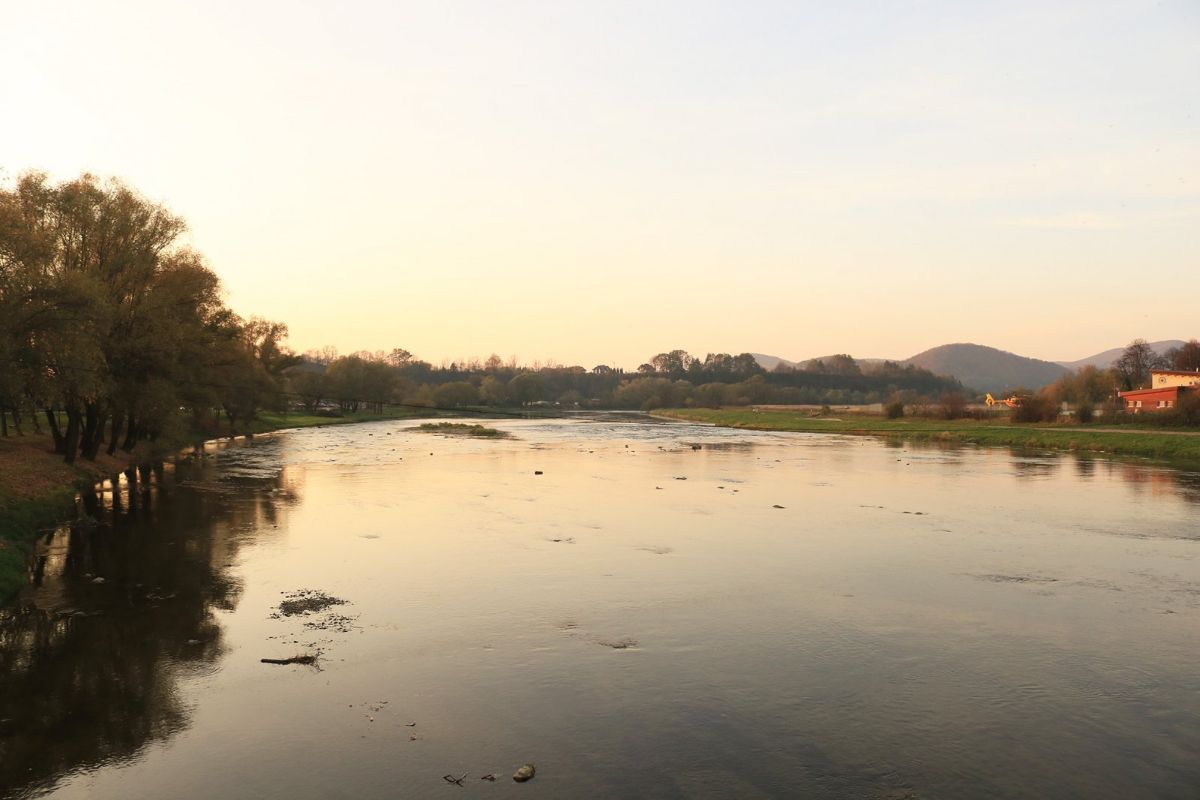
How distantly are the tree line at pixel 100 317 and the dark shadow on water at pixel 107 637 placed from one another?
7.15 m

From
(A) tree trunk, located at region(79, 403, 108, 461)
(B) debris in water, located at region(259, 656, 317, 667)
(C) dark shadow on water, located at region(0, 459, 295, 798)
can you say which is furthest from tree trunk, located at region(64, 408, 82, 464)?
(B) debris in water, located at region(259, 656, 317, 667)

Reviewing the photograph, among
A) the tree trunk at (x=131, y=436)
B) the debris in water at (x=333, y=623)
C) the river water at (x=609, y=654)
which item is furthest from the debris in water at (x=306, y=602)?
the tree trunk at (x=131, y=436)

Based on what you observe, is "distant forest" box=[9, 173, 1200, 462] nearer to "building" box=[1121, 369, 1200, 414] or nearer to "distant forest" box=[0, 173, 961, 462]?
"distant forest" box=[0, 173, 961, 462]

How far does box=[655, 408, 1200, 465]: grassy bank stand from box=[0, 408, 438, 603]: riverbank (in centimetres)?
7438

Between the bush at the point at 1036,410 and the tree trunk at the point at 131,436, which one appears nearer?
the tree trunk at the point at 131,436

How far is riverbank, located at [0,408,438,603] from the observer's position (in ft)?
77.7

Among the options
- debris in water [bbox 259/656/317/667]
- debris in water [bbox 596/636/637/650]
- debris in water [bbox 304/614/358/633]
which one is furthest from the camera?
debris in water [bbox 304/614/358/633]

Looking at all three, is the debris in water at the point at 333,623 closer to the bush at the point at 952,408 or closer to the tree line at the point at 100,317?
the tree line at the point at 100,317

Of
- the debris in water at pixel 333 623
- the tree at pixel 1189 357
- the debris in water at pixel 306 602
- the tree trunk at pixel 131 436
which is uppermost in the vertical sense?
the tree at pixel 1189 357

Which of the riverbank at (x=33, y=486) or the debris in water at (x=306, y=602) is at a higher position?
the riverbank at (x=33, y=486)

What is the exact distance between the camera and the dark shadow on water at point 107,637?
12562 millimetres

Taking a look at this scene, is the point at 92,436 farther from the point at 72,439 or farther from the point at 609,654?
the point at 609,654

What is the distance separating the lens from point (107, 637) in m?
17.5

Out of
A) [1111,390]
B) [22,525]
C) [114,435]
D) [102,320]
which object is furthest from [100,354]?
[1111,390]
